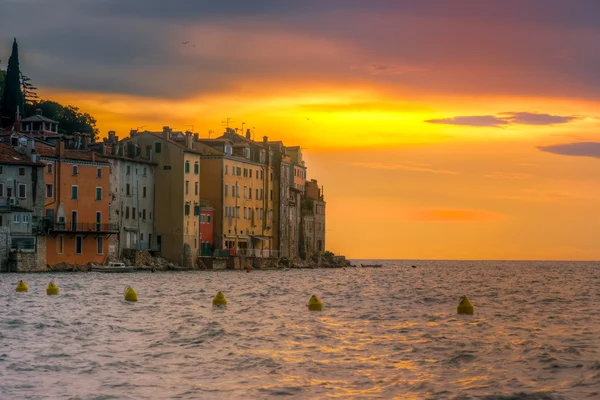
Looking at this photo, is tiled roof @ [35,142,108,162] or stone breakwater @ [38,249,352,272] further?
tiled roof @ [35,142,108,162]

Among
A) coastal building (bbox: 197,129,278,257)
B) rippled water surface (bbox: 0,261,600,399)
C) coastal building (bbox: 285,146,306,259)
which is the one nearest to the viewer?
rippled water surface (bbox: 0,261,600,399)

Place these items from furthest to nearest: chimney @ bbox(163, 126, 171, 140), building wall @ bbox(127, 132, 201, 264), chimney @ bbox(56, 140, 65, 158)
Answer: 1. chimney @ bbox(163, 126, 171, 140)
2. building wall @ bbox(127, 132, 201, 264)
3. chimney @ bbox(56, 140, 65, 158)

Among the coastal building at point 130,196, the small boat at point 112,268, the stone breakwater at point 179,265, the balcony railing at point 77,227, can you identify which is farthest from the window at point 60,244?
the coastal building at point 130,196

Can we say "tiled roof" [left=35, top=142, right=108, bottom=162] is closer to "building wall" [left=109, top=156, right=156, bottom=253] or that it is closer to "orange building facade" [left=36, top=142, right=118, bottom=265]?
"orange building facade" [left=36, top=142, right=118, bottom=265]

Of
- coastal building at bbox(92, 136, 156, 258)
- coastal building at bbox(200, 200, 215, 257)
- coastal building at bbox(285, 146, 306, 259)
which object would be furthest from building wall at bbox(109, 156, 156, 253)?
coastal building at bbox(285, 146, 306, 259)

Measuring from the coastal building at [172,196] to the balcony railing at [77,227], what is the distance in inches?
339

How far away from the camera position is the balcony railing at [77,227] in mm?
88375

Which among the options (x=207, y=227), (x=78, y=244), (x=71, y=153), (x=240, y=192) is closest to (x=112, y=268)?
(x=78, y=244)

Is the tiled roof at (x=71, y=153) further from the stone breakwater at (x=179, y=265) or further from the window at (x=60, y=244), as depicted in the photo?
the stone breakwater at (x=179, y=265)

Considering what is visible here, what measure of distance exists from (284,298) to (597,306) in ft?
52.2

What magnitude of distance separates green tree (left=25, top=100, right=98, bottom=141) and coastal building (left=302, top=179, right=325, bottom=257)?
30665mm

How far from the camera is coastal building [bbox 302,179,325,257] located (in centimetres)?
14225

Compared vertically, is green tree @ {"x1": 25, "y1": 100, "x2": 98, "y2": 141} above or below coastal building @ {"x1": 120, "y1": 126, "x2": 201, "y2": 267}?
above

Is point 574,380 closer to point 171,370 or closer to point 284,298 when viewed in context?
point 171,370
